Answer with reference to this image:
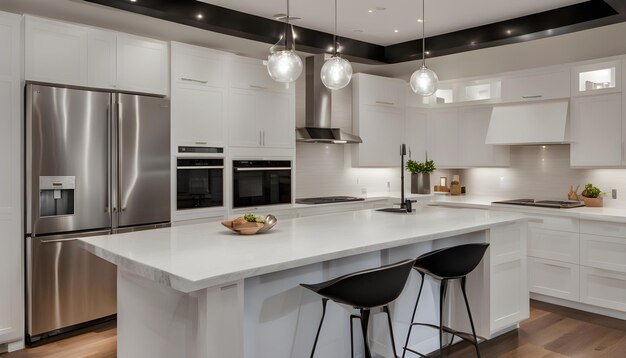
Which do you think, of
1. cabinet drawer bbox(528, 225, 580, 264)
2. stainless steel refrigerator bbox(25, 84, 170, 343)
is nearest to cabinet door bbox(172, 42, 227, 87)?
stainless steel refrigerator bbox(25, 84, 170, 343)

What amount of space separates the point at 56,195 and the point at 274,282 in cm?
227

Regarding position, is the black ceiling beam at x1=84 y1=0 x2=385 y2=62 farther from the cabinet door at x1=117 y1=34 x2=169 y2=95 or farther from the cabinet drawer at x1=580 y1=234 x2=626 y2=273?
the cabinet drawer at x1=580 y1=234 x2=626 y2=273

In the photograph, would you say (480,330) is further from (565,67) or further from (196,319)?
(565,67)

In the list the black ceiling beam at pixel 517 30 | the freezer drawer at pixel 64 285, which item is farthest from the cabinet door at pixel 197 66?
the black ceiling beam at pixel 517 30

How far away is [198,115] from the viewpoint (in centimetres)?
448

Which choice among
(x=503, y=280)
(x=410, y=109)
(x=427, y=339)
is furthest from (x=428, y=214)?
(x=410, y=109)

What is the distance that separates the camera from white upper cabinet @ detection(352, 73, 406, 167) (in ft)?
19.7

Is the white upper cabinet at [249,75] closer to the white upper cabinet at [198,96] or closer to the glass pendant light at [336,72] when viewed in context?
the white upper cabinet at [198,96]

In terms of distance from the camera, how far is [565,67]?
4.88 meters

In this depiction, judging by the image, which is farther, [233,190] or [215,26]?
[233,190]

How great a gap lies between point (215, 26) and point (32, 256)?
2.46 meters

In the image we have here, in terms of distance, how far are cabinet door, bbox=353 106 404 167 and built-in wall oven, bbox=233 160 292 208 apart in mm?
1277

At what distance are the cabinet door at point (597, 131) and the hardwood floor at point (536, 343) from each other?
159 cm

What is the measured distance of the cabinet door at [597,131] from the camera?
4.57 meters
